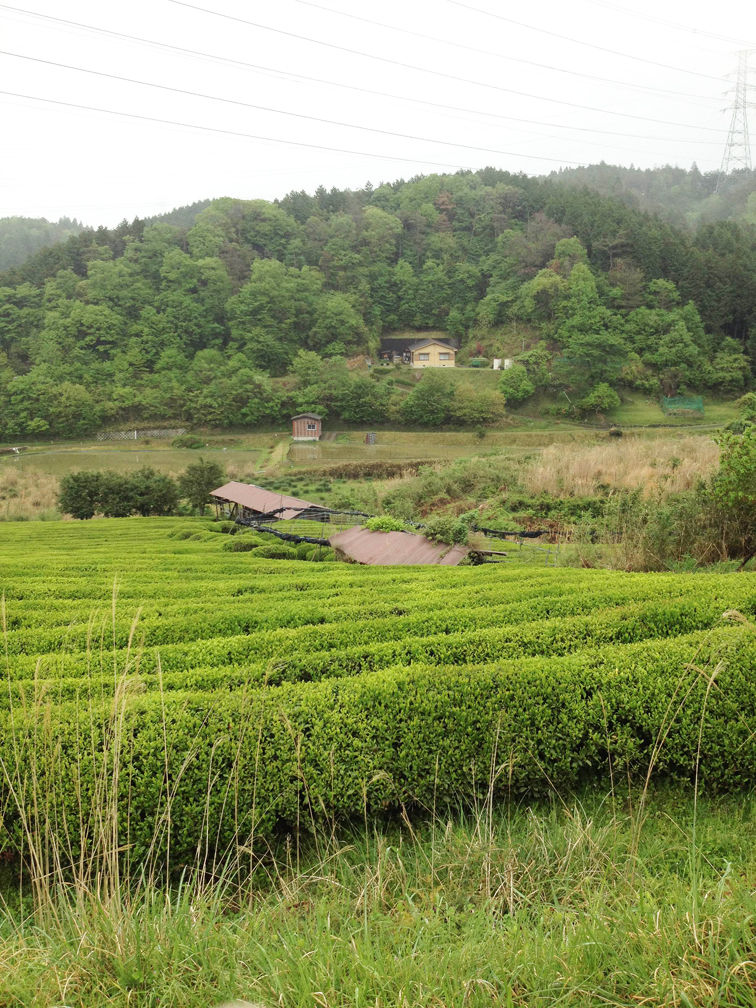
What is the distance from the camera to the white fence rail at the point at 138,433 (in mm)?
49875

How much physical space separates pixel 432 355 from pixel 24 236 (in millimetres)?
76216

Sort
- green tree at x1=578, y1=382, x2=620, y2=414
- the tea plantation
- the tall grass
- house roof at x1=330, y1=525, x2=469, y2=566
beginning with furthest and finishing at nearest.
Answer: green tree at x1=578, y1=382, x2=620, y2=414
house roof at x1=330, y1=525, x2=469, y2=566
the tea plantation
the tall grass

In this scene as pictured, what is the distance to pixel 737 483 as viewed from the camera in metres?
9.04

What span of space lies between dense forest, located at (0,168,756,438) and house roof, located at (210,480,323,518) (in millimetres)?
27991

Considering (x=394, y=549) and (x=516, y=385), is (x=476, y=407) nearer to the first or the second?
(x=516, y=385)

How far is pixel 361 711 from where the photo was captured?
407 centimetres

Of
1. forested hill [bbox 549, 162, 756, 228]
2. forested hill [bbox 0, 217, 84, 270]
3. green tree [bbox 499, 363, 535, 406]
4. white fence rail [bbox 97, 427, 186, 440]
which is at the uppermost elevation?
forested hill [bbox 549, 162, 756, 228]

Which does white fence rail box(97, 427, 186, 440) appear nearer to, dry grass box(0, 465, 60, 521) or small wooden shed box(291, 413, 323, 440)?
small wooden shed box(291, 413, 323, 440)

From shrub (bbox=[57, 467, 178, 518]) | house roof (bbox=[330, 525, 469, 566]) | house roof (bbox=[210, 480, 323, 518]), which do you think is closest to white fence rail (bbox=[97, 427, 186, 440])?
shrub (bbox=[57, 467, 178, 518])

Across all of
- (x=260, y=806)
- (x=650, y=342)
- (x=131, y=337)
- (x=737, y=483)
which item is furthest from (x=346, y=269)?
(x=260, y=806)

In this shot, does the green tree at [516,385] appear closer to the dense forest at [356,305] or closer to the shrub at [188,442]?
the dense forest at [356,305]

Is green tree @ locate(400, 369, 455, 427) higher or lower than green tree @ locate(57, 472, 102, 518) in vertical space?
higher

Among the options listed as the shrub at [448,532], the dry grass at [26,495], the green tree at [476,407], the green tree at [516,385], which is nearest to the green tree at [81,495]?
the dry grass at [26,495]

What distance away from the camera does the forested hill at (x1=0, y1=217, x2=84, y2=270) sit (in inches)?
3583
